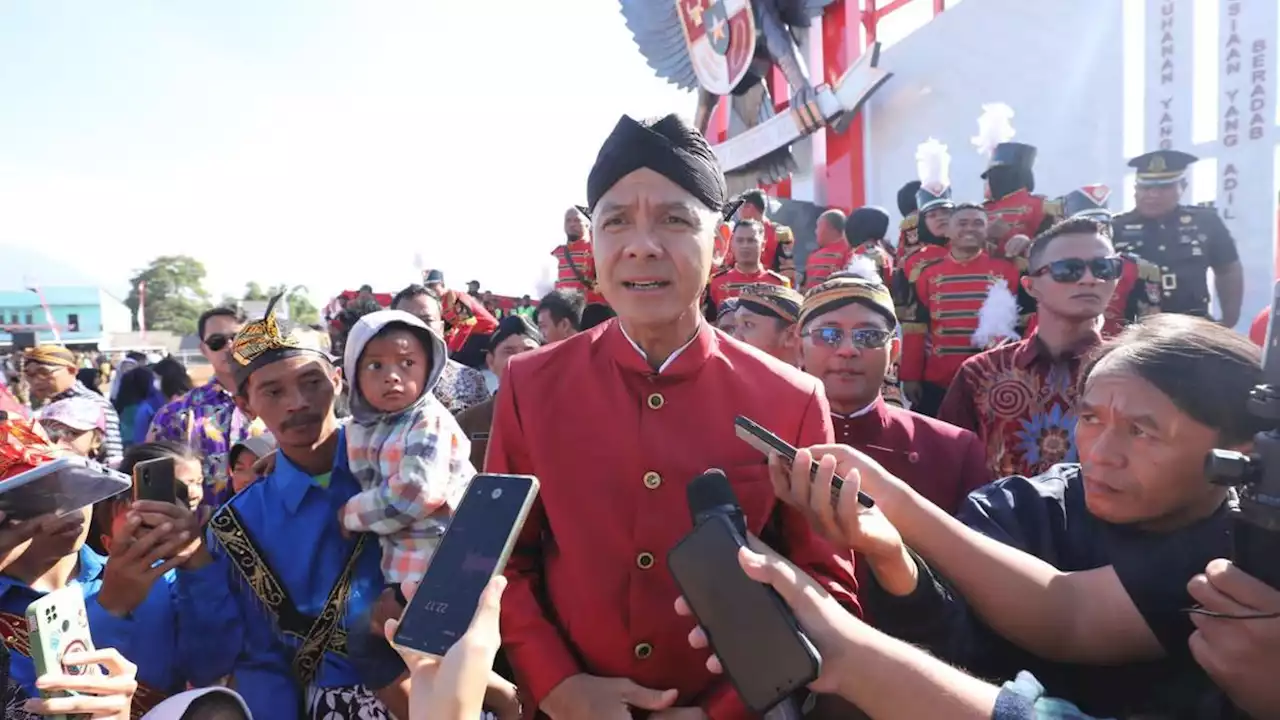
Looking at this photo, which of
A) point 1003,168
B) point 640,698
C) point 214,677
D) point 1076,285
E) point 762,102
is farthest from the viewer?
point 762,102

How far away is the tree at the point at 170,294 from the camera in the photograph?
62188 millimetres

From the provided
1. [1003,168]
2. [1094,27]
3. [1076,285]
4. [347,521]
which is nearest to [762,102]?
[1094,27]

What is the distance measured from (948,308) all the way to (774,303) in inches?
79.6

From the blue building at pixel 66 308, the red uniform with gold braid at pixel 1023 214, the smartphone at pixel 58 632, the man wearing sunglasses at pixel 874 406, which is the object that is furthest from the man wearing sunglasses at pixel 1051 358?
the blue building at pixel 66 308

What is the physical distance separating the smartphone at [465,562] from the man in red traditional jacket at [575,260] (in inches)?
224

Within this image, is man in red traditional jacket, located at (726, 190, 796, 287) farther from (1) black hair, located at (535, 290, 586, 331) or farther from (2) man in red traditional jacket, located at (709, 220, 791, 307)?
(1) black hair, located at (535, 290, 586, 331)

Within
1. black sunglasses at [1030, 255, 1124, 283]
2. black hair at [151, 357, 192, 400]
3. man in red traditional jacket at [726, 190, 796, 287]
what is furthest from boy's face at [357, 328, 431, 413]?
man in red traditional jacket at [726, 190, 796, 287]

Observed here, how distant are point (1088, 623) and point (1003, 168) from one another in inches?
304

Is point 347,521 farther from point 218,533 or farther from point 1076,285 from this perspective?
point 1076,285

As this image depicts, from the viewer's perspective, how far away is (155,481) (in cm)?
189

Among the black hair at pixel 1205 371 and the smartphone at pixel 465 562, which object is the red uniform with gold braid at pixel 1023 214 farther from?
the smartphone at pixel 465 562

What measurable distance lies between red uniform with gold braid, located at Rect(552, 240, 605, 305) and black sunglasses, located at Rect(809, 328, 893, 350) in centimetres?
445

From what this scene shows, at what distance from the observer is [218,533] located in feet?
7.62

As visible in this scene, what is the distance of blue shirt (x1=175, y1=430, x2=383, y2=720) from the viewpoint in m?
2.20
